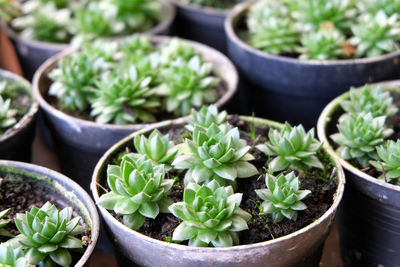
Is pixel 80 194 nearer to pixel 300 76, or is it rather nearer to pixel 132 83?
pixel 132 83

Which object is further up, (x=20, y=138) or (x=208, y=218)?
(x=208, y=218)

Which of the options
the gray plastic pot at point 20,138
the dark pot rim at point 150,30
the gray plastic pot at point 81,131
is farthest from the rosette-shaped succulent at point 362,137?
the dark pot rim at point 150,30

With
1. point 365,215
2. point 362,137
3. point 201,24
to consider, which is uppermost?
point 362,137

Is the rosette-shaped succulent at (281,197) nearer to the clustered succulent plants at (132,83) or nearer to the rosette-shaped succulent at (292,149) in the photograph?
the rosette-shaped succulent at (292,149)

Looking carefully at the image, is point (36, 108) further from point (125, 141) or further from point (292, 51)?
point (292, 51)

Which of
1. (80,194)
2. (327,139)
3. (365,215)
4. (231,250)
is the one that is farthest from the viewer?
(327,139)

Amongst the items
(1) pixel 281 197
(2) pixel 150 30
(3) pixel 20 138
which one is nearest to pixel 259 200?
(1) pixel 281 197
